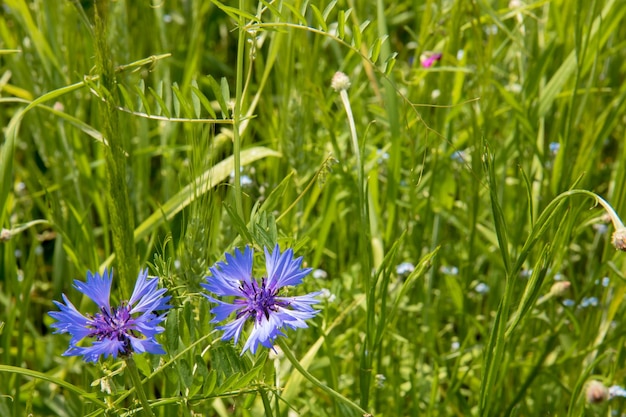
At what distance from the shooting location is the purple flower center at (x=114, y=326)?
0.84 m

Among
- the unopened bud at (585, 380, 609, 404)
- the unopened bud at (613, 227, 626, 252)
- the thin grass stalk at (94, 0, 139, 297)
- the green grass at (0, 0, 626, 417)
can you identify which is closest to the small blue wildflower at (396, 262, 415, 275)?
the green grass at (0, 0, 626, 417)

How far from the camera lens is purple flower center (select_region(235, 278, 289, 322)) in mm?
848

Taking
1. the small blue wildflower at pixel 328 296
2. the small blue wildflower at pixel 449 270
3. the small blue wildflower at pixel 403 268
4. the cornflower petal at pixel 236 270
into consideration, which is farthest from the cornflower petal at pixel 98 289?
the small blue wildflower at pixel 449 270

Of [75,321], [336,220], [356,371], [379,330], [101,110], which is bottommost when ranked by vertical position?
[356,371]

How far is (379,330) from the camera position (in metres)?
1.08

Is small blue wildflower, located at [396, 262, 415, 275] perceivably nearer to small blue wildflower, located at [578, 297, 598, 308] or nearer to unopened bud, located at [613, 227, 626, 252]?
small blue wildflower, located at [578, 297, 598, 308]

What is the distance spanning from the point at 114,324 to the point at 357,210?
695 mm

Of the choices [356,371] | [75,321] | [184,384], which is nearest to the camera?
[75,321]

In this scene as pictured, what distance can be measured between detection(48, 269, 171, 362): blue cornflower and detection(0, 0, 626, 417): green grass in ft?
0.28

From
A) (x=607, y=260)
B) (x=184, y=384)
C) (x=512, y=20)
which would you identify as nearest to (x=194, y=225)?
(x=184, y=384)

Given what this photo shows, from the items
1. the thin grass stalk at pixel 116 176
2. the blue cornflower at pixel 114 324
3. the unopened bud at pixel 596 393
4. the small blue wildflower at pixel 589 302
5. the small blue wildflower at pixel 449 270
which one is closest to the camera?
the blue cornflower at pixel 114 324

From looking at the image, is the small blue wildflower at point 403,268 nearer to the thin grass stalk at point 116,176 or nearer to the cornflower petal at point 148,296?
the thin grass stalk at point 116,176

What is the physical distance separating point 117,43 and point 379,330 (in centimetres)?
100

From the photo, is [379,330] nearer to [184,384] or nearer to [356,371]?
[184,384]
